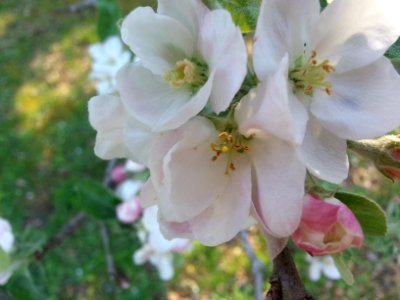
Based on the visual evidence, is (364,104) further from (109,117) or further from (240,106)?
(109,117)

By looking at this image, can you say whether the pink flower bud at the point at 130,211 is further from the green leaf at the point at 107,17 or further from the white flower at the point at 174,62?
the white flower at the point at 174,62

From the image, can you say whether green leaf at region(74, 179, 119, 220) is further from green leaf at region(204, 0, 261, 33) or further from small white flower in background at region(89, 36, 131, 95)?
green leaf at region(204, 0, 261, 33)

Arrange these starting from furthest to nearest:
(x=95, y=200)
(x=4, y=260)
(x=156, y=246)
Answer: (x=95, y=200), (x=156, y=246), (x=4, y=260)

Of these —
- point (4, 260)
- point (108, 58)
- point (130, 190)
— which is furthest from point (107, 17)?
point (4, 260)

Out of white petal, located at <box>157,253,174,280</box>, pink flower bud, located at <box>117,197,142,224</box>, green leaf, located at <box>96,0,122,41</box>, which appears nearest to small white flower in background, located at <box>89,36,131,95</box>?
green leaf, located at <box>96,0,122,41</box>

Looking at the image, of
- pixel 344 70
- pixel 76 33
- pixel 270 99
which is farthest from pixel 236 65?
pixel 76 33

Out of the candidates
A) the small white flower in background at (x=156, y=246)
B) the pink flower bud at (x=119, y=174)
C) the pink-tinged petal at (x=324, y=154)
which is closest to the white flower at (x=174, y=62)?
the pink-tinged petal at (x=324, y=154)

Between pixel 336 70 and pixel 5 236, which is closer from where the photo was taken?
pixel 336 70
